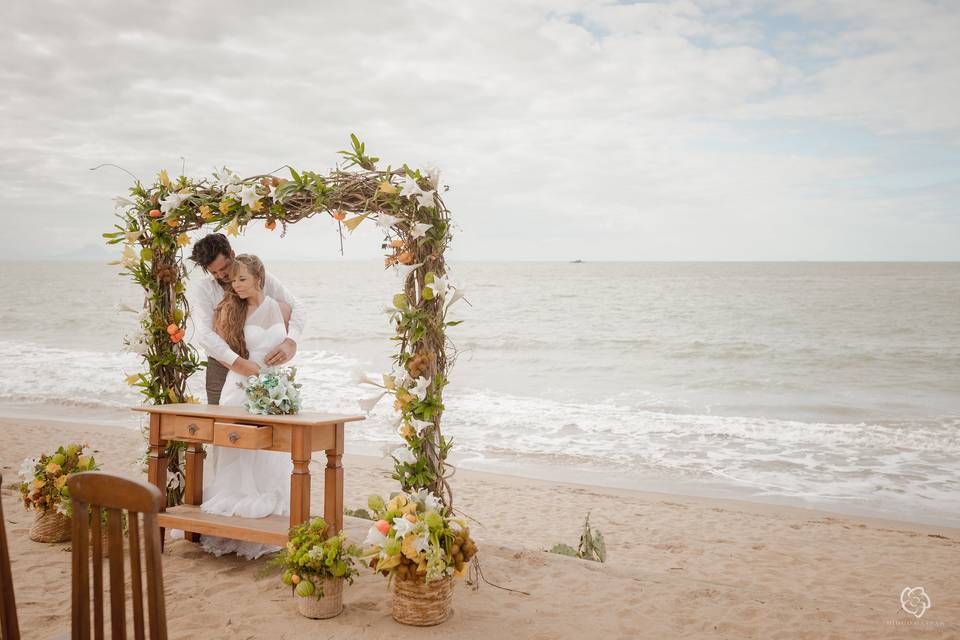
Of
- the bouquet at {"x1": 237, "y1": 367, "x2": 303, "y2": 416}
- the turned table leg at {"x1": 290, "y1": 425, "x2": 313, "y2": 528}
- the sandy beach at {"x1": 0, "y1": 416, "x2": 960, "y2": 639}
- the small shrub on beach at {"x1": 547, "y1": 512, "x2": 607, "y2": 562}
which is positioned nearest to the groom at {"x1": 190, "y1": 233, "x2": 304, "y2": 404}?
the bouquet at {"x1": 237, "y1": 367, "x2": 303, "y2": 416}

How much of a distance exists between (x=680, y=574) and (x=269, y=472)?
3.32 meters

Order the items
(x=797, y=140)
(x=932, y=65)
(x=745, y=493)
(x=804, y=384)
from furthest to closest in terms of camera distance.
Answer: (x=797, y=140)
(x=932, y=65)
(x=804, y=384)
(x=745, y=493)

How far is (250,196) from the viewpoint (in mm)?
A: 4707

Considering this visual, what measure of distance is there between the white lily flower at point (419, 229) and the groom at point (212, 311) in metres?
1.33

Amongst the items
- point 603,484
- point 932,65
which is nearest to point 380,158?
point 603,484

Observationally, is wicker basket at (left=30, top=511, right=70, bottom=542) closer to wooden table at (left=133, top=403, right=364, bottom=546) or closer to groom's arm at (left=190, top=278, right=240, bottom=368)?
wooden table at (left=133, top=403, right=364, bottom=546)

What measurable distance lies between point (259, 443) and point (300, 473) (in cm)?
33

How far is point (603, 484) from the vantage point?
28.2 ft

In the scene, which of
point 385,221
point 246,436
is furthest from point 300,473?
point 385,221

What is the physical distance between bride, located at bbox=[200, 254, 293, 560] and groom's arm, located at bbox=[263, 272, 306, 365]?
7 cm

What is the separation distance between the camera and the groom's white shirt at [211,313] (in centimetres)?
495

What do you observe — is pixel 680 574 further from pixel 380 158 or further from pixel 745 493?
pixel 380 158

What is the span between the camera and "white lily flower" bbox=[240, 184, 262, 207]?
471 centimetres

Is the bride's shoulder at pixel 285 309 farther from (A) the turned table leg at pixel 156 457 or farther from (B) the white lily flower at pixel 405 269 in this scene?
(B) the white lily flower at pixel 405 269
